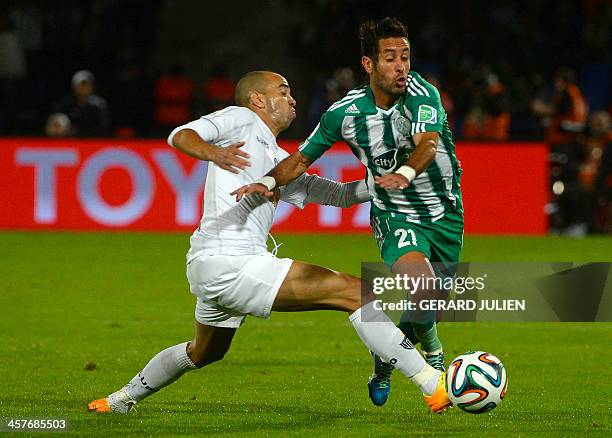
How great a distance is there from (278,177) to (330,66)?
46.0 ft

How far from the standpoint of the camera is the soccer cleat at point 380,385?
7.11 meters

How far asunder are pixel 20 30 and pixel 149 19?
209 centimetres

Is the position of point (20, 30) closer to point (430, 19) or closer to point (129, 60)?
point (129, 60)

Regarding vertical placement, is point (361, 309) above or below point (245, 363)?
above

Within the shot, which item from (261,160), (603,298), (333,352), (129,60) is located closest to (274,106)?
(261,160)

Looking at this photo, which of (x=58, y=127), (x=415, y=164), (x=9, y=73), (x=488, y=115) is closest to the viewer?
(x=415, y=164)

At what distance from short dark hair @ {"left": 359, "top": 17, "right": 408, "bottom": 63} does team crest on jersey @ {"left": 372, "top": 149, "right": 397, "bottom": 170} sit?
1.68ft

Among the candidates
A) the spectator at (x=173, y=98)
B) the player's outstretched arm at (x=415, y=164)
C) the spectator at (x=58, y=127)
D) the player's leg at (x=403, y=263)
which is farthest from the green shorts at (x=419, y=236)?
the spectator at (x=173, y=98)

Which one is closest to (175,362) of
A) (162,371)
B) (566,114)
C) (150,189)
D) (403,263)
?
(162,371)

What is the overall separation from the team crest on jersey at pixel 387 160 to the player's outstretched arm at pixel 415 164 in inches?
14.8

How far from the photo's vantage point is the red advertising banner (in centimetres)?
1691

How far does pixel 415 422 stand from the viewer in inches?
259

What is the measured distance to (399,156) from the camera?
23.5ft

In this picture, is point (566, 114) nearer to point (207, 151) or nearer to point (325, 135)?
point (325, 135)
